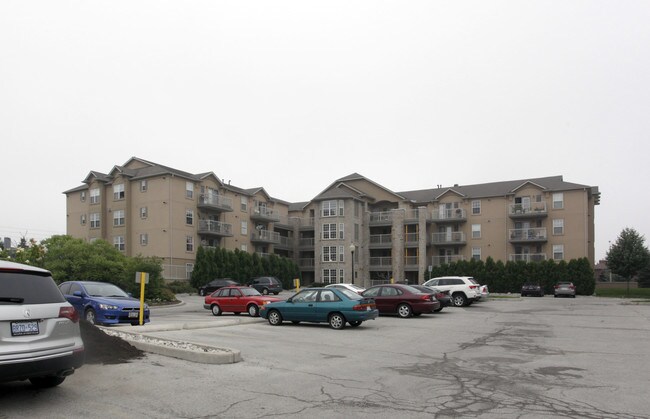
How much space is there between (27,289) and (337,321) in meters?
11.8

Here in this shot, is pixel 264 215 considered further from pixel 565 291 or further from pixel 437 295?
pixel 437 295

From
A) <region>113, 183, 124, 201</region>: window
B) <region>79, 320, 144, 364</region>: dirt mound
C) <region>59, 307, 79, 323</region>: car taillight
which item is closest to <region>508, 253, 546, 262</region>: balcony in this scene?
<region>113, 183, 124, 201</region>: window

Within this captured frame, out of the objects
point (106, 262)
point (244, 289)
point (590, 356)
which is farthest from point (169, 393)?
point (106, 262)

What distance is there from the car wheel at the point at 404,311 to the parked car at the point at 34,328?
54.6 feet

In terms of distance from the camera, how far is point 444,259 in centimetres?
6241

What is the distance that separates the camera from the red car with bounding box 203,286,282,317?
2250 cm

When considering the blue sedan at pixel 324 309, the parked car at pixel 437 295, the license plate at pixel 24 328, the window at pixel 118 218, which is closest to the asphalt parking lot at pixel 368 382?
the license plate at pixel 24 328

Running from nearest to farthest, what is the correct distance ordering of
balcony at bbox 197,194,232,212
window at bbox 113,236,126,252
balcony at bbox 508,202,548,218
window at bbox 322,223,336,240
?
window at bbox 113,236,126,252 → balcony at bbox 197,194,232,212 → balcony at bbox 508,202,548,218 → window at bbox 322,223,336,240

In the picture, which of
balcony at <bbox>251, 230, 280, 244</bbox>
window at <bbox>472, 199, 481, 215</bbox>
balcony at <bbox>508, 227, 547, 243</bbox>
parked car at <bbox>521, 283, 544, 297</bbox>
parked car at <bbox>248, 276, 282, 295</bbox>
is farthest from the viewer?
balcony at <bbox>251, 230, 280, 244</bbox>

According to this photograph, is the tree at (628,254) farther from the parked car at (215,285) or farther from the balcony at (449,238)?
the parked car at (215,285)

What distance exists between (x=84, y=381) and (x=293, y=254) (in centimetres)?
6317

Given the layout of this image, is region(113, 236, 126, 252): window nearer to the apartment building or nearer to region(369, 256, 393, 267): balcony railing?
the apartment building

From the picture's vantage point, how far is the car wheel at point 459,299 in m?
29.9

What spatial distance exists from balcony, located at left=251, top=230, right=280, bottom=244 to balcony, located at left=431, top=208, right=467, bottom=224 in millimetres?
19196
